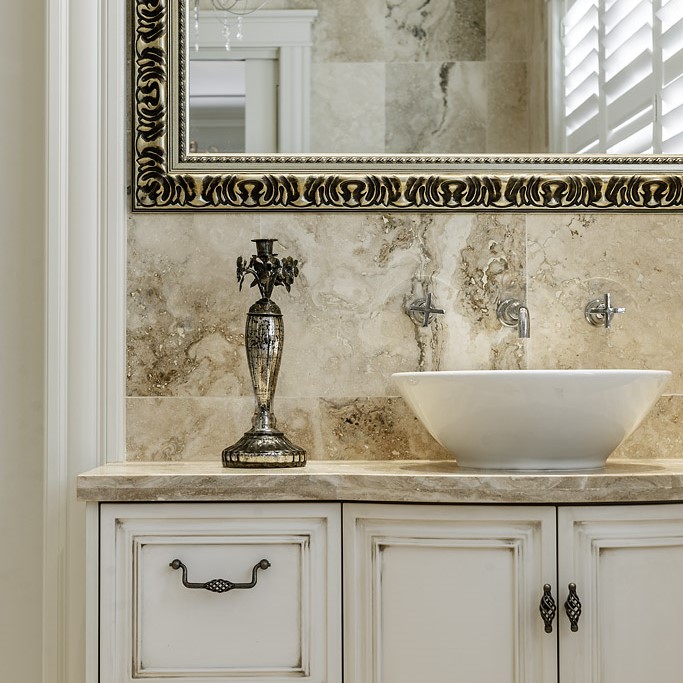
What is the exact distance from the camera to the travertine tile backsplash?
1.67m

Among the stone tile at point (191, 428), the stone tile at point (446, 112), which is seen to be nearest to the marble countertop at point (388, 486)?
the stone tile at point (191, 428)

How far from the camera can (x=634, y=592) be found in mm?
1244

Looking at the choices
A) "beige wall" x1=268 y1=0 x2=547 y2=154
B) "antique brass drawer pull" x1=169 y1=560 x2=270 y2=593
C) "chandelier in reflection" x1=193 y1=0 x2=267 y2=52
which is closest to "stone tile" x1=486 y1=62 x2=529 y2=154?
"beige wall" x1=268 y1=0 x2=547 y2=154

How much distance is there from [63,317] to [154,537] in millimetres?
532

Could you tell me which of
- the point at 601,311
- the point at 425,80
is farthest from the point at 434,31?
the point at 601,311

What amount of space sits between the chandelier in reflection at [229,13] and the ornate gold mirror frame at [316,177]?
1.1 inches

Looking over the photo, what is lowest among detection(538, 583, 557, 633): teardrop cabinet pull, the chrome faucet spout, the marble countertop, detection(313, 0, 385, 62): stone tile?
detection(538, 583, 557, 633): teardrop cabinet pull

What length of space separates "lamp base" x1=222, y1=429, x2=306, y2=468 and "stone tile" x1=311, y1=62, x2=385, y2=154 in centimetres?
57

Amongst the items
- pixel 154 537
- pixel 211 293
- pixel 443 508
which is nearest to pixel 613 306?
pixel 443 508

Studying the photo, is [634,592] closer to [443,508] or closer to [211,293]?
[443,508]

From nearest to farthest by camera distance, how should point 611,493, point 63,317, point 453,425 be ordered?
1. point 611,493
2. point 453,425
3. point 63,317

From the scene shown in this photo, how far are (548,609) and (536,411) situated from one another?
0.27m

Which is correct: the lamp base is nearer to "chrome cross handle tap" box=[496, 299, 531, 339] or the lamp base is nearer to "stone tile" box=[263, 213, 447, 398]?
"stone tile" box=[263, 213, 447, 398]

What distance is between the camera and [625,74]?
174cm
